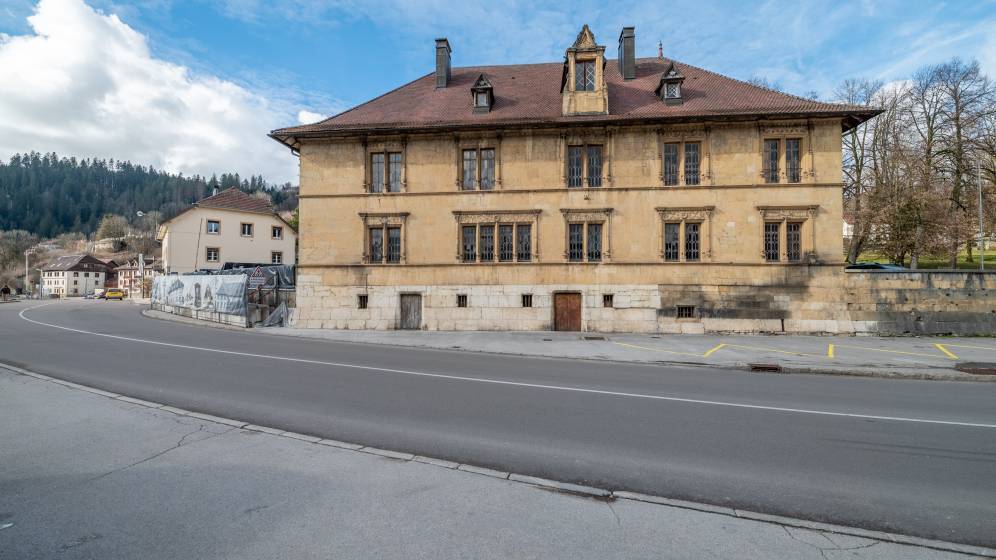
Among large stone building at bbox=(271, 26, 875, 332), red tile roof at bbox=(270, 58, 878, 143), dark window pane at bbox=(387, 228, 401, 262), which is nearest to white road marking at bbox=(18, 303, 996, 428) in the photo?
large stone building at bbox=(271, 26, 875, 332)

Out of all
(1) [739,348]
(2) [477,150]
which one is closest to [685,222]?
(1) [739,348]

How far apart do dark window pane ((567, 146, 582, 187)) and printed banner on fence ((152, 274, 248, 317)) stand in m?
16.9

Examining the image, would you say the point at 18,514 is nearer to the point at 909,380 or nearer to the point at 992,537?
the point at 992,537

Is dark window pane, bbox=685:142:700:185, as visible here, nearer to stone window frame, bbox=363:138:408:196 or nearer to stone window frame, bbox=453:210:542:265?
stone window frame, bbox=453:210:542:265

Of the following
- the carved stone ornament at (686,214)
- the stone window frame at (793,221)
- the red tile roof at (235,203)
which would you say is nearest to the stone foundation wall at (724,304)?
the stone window frame at (793,221)

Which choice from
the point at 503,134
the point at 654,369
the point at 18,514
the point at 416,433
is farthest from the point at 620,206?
A: the point at 18,514

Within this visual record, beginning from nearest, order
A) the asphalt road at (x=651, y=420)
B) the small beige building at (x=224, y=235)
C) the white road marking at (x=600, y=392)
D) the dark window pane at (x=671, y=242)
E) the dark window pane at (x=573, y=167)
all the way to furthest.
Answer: the asphalt road at (x=651, y=420), the white road marking at (x=600, y=392), the dark window pane at (x=671, y=242), the dark window pane at (x=573, y=167), the small beige building at (x=224, y=235)

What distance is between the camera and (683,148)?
20.2 metres

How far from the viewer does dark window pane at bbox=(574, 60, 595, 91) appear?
21.0 m

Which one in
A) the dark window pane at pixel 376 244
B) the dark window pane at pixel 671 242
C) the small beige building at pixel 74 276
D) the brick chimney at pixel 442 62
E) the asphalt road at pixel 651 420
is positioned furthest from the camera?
the small beige building at pixel 74 276

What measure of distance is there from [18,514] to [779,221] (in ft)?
77.6

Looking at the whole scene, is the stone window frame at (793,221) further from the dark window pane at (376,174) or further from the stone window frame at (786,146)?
the dark window pane at (376,174)

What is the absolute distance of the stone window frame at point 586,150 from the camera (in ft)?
67.4

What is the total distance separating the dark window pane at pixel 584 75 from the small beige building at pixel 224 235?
37745mm
